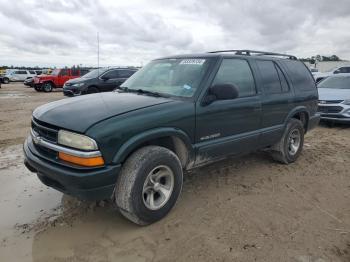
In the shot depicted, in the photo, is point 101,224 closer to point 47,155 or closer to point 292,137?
point 47,155

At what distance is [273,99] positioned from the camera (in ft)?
16.4

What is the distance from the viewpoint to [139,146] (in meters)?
3.43

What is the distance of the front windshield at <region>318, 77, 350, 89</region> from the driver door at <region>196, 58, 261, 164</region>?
6.57 m

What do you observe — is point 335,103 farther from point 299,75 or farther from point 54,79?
point 54,79

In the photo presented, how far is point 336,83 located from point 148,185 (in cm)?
881

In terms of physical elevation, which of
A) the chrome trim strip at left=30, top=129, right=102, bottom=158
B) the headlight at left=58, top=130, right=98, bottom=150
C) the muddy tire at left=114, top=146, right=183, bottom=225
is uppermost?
the headlight at left=58, top=130, right=98, bottom=150

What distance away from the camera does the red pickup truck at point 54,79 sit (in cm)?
2336

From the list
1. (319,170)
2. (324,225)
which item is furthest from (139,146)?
(319,170)

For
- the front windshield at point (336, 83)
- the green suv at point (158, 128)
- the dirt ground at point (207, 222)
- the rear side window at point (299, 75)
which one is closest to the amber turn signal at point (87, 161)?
the green suv at point (158, 128)

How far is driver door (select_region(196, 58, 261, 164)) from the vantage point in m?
3.97

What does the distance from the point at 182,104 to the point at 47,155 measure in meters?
1.53

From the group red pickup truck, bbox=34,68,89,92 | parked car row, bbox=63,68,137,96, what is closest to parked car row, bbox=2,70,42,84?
red pickup truck, bbox=34,68,89,92

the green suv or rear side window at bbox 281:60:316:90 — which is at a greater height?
rear side window at bbox 281:60:316:90

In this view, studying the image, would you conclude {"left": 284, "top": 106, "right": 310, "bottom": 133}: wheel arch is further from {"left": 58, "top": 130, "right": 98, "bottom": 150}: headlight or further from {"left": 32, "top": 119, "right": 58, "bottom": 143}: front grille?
{"left": 32, "top": 119, "right": 58, "bottom": 143}: front grille
